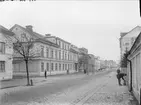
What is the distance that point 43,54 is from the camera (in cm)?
4069

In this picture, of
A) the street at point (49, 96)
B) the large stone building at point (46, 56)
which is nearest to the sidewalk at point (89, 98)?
the street at point (49, 96)

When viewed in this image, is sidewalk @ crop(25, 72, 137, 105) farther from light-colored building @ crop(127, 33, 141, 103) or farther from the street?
light-colored building @ crop(127, 33, 141, 103)

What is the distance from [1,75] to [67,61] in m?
32.8

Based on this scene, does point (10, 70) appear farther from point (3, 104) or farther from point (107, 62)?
point (107, 62)

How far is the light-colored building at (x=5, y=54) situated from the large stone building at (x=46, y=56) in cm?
334

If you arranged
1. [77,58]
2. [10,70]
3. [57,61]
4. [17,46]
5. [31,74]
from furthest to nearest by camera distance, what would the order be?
[77,58] < [57,61] < [31,74] < [10,70] < [17,46]

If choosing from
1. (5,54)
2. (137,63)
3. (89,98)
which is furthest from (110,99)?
(5,54)

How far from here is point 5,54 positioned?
85.8 feet

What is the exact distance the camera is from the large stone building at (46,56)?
3859 cm

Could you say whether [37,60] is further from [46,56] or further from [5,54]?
[5,54]

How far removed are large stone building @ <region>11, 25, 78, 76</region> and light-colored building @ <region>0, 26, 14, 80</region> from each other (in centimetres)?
334

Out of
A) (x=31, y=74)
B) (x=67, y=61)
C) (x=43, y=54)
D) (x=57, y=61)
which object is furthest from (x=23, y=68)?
(x=67, y=61)

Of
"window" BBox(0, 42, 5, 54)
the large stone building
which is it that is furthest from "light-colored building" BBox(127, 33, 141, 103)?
the large stone building

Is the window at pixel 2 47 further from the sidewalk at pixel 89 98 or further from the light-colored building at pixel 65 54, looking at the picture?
the light-colored building at pixel 65 54
